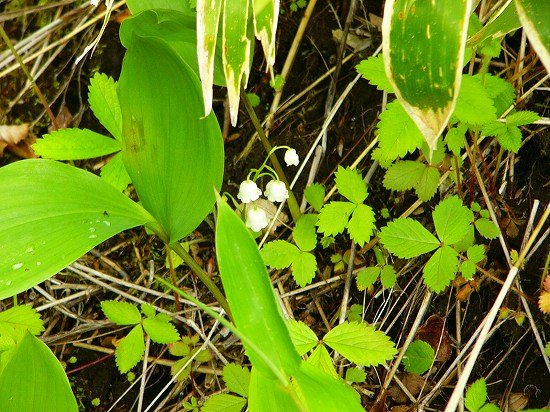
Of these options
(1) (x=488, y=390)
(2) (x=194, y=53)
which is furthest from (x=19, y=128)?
(1) (x=488, y=390)

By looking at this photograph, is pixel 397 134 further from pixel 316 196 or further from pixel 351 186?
pixel 316 196

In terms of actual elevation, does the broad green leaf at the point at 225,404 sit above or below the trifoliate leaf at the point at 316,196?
below

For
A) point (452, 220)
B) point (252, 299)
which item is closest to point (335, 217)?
point (452, 220)

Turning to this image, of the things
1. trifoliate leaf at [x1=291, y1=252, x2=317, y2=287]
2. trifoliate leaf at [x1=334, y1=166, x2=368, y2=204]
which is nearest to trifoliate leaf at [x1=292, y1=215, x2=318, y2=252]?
trifoliate leaf at [x1=291, y1=252, x2=317, y2=287]

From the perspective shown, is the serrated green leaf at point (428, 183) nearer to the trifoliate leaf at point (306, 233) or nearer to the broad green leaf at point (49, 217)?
the trifoliate leaf at point (306, 233)

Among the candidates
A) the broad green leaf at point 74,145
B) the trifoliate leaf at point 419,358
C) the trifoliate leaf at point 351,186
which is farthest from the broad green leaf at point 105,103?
the trifoliate leaf at point 419,358

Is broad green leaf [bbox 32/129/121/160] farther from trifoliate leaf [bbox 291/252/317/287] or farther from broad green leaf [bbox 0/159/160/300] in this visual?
trifoliate leaf [bbox 291/252/317/287]
